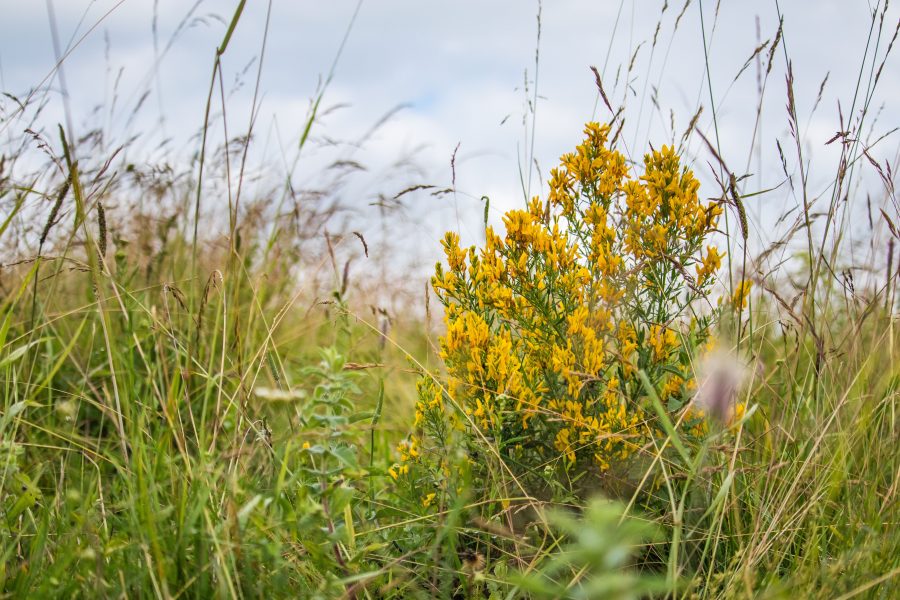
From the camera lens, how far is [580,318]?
1719 millimetres

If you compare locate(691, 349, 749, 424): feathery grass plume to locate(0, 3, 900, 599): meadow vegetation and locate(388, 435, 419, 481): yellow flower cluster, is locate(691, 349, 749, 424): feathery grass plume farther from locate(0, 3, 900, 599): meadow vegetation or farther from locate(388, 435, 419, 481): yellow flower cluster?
locate(388, 435, 419, 481): yellow flower cluster

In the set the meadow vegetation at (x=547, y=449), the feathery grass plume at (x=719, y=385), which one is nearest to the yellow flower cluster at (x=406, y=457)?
the meadow vegetation at (x=547, y=449)

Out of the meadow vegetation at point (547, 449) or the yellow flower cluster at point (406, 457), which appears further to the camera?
the yellow flower cluster at point (406, 457)

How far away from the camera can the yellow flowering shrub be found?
A: 175 centimetres

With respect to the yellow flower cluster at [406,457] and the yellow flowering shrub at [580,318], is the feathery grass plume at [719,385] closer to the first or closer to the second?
the yellow flowering shrub at [580,318]

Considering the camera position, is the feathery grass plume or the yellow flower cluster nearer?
the feathery grass plume

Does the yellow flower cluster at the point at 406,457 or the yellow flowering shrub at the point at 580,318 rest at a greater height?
the yellow flowering shrub at the point at 580,318

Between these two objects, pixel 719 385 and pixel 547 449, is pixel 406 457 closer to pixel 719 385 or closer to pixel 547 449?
pixel 547 449

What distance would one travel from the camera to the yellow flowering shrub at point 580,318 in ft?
5.75

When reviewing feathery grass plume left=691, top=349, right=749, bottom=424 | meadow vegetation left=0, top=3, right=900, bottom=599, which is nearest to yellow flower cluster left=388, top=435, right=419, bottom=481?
meadow vegetation left=0, top=3, right=900, bottom=599

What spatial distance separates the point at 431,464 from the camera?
1.87m

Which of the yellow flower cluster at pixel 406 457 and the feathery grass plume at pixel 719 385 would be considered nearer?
the feathery grass plume at pixel 719 385

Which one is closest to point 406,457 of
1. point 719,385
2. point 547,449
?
point 547,449

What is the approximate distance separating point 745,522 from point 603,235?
78cm
